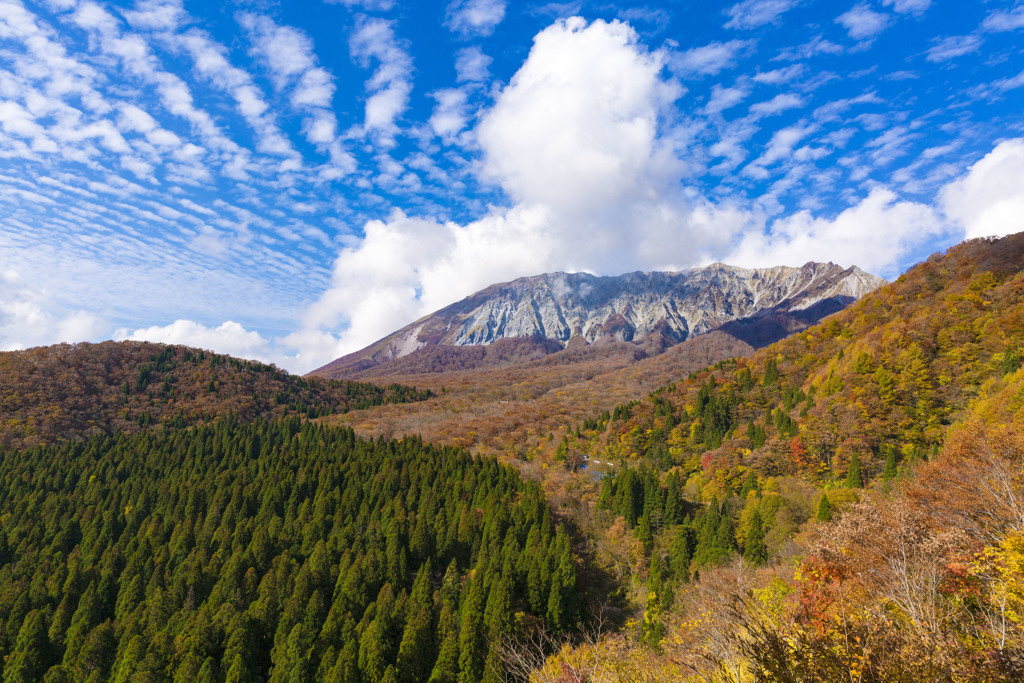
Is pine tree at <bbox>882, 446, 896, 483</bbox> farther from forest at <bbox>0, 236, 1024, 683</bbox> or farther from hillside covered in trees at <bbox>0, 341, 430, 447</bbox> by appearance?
hillside covered in trees at <bbox>0, 341, 430, 447</bbox>

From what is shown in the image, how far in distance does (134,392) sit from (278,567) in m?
137

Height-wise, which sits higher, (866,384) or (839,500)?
(866,384)

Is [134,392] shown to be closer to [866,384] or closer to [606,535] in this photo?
[606,535]

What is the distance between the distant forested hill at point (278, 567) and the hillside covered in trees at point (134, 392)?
1365 inches

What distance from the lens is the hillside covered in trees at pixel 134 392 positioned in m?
128

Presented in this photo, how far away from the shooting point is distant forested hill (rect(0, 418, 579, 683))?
1820 inches

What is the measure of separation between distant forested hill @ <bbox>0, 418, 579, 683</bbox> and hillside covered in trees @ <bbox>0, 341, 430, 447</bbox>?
3468 centimetres

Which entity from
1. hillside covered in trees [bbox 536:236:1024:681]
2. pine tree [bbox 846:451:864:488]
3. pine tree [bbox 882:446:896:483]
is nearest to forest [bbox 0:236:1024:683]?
hillside covered in trees [bbox 536:236:1024:681]

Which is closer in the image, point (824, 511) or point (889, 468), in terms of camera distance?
point (824, 511)

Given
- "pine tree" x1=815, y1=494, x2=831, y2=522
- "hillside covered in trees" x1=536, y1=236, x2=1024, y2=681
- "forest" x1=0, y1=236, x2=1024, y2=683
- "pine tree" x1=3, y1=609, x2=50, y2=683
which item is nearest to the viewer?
"hillside covered in trees" x1=536, y1=236, x2=1024, y2=681

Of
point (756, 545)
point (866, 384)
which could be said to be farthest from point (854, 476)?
point (866, 384)

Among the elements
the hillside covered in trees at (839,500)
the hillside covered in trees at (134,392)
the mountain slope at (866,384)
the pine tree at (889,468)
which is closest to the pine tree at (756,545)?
the hillside covered in trees at (839,500)

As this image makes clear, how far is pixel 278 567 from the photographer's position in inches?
2285

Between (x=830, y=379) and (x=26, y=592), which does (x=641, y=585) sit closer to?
(x=830, y=379)
